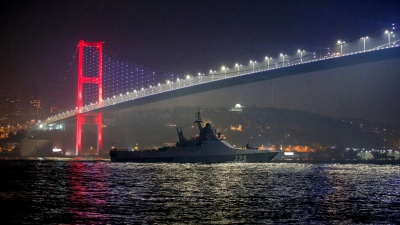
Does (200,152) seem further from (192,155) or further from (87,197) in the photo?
(87,197)

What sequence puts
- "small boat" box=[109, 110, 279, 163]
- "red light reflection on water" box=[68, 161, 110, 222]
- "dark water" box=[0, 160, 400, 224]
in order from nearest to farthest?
"dark water" box=[0, 160, 400, 224]
"red light reflection on water" box=[68, 161, 110, 222]
"small boat" box=[109, 110, 279, 163]

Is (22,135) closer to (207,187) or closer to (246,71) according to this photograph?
(246,71)

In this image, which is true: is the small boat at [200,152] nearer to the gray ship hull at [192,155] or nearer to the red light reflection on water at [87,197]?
the gray ship hull at [192,155]

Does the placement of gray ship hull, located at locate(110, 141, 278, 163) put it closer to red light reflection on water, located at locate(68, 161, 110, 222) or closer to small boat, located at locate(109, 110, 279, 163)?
small boat, located at locate(109, 110, 279, 163)

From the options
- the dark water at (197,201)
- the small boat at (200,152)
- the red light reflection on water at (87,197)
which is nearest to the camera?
the dark water at (197,201)

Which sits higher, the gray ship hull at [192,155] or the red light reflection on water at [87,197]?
the gray ship hull at [192,155]

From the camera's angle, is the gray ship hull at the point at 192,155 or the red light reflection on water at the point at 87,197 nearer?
the red light reflection on water at the point at 87,197

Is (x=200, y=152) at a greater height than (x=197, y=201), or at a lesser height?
greater

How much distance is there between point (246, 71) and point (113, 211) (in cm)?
3460

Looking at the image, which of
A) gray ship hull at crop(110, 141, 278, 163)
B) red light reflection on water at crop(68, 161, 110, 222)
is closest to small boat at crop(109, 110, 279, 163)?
gray ship hull at crop(110, 141, 278, 163)

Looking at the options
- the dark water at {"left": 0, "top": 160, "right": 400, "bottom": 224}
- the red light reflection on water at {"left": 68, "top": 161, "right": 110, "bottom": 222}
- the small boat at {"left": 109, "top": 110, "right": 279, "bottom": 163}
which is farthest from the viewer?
the small boat at {"left": 109, "top": 110, "right": 279, "bottom": 163}

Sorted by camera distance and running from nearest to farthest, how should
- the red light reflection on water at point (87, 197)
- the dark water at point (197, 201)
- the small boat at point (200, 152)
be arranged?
the dark water at point (197, 201) → the red light reflection on water at point (87, 197) → the small boat at point (200, 152)

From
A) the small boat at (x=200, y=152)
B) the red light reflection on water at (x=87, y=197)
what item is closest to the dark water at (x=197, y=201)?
the red light reflection on water at (x=87, y=197)

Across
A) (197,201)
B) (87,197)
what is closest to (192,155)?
(87,197)
